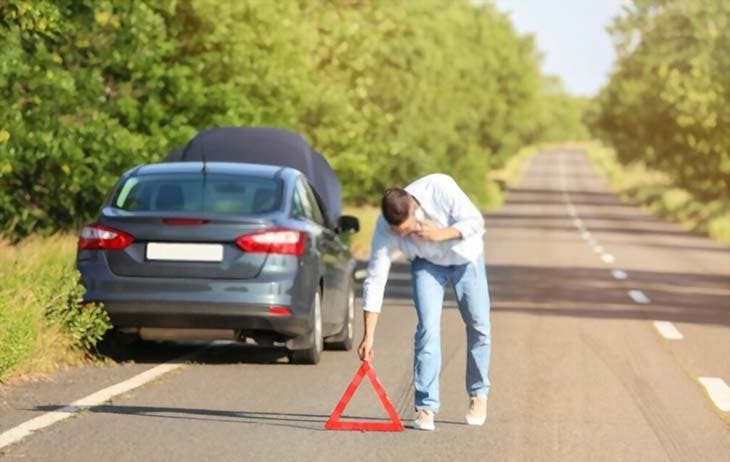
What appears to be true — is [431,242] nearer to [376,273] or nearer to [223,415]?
[376,273]

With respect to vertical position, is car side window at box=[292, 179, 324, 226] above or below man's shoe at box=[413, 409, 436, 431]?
above

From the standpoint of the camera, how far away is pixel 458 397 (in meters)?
11.6

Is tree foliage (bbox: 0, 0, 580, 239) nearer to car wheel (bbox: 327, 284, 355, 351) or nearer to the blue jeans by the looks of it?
car wheel (bbox: 327, 284, 355, 351)

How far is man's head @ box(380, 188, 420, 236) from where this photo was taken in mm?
9664

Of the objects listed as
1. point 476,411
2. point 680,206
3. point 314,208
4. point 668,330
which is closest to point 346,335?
point 314,208

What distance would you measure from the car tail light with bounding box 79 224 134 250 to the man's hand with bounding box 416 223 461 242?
11.5 feet

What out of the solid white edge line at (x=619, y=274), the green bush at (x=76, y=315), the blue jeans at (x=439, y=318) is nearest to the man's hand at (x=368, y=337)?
the blue jeans at (x=439, y=318)

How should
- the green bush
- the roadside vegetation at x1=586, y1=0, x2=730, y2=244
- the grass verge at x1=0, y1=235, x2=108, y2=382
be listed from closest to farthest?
the grass verge at x1=0, y1=235, x2=108, y2=382 < the green bush < the roadside vegetation at x1=586, y1=0, x2=730, y2=244

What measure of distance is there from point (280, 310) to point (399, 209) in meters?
Answer: 3.29

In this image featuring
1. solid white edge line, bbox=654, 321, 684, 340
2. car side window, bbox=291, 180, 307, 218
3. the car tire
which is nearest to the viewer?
the car tire

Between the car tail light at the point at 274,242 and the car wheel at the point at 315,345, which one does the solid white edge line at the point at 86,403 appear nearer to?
the car wheel at the point at 315,345

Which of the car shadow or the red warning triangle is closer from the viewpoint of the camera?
the red warning triangle

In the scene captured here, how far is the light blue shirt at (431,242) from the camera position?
995cm

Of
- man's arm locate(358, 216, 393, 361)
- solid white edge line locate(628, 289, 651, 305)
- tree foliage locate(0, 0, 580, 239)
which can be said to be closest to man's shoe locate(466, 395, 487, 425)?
man's arm locate(358, 216, 393, 361)
